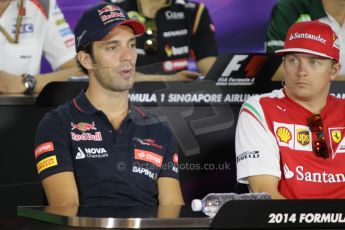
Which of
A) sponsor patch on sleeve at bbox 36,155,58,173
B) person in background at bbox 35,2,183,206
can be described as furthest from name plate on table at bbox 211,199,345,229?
sponsor patch on sleeve at bbox 36,155,58,173

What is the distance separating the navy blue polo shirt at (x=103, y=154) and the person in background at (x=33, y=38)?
1500mm

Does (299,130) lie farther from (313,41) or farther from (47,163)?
(47,163)

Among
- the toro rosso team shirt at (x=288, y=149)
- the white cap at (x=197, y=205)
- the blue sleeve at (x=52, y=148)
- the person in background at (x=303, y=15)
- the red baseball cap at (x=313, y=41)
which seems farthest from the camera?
the person in background at (x=303, y=15)

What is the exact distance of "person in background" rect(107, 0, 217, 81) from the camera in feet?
17.2

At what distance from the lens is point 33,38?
17.3ft

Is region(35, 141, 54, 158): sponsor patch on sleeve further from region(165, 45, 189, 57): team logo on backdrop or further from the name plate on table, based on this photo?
region(165, 45, 189, 57): team logo on backdrop

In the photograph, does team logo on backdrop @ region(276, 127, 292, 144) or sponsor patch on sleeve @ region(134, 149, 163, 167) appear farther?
team logo on backdrop @ region(276, 127, 292, 144)

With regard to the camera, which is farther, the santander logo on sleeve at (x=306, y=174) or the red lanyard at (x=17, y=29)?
the red lanyard at (x=17, y=29)

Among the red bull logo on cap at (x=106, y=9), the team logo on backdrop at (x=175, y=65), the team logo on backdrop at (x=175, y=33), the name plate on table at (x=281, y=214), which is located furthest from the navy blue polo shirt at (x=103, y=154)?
the team logo on backdrop at (x=175, y=33)

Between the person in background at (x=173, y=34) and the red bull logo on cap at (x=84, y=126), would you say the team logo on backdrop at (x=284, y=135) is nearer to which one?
the red bull logo on cap at (x=84, y=126)

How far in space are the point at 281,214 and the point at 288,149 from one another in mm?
1253

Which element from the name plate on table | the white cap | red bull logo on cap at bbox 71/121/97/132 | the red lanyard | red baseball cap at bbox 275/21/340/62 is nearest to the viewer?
the name plate on table

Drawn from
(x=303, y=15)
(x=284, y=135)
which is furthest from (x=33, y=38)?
(x=284, y=135)

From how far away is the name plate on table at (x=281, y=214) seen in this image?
253 cm
